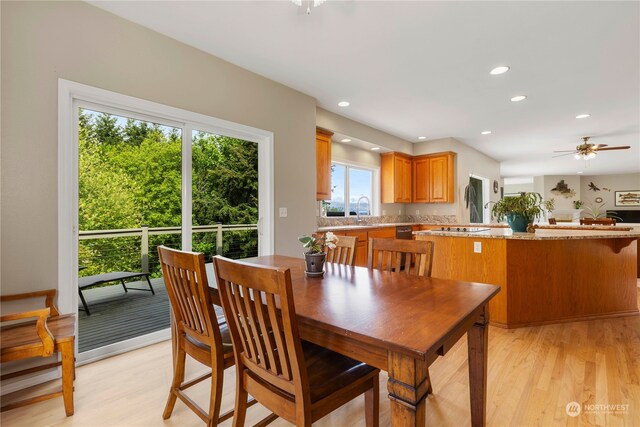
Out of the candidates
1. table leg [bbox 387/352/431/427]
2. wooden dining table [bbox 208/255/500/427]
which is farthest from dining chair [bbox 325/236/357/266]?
table leg [bbox 387/352/431/427]

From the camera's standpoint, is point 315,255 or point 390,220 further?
point 390,220

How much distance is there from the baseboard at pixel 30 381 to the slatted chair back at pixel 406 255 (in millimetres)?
2248

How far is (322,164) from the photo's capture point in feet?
14.7

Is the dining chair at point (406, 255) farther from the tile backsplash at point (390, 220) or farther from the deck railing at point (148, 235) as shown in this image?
the tile backsplash at point (390, 220)

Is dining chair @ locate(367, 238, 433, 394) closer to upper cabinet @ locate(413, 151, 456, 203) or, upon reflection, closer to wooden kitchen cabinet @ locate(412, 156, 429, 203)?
upper cabinet @ locate(413, 151, 456, 203)

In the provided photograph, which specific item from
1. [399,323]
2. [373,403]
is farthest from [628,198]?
[399,323]

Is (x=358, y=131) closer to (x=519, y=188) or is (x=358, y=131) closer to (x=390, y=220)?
(x=390, y=220)

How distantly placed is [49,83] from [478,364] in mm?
3075

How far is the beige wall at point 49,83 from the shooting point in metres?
1.90

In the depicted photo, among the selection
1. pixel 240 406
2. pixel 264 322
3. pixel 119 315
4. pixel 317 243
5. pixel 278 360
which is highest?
pixel 317 243

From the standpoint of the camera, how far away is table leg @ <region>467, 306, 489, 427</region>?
1.44 metres

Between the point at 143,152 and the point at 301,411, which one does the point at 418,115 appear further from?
the point at 301,411

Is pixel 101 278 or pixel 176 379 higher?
pixel 101 278

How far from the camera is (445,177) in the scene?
6.11m
